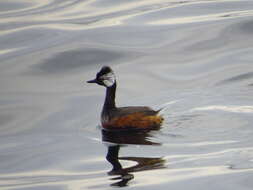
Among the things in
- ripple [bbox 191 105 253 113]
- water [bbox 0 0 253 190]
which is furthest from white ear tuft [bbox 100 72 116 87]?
ripple [bbox 191 105 253 113]

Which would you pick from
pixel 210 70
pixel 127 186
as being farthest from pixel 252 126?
pixel 210 70

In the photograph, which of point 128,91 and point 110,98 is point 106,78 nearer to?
point 110,98

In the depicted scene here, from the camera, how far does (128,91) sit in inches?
762

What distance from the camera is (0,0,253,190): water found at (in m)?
14.1

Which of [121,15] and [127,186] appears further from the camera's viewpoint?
[121,15]

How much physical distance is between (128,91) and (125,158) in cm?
468

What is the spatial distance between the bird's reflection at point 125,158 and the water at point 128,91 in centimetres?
2

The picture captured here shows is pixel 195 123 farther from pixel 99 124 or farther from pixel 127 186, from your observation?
pixel 127 186

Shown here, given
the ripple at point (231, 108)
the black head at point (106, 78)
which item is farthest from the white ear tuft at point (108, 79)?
the ripple at point (231, 108)

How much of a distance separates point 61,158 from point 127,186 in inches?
92.4

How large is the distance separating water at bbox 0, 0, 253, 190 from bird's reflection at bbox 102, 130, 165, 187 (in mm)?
16

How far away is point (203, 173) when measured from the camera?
13.5 metres

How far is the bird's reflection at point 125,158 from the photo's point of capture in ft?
45.4

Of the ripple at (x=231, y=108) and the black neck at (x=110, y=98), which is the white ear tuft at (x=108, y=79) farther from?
the ripple at (x=231, y=108)
